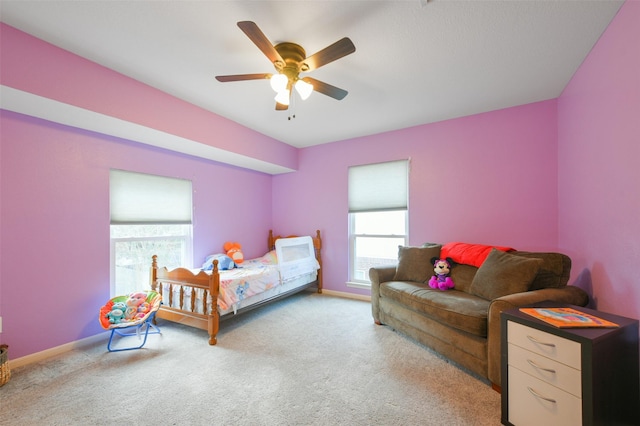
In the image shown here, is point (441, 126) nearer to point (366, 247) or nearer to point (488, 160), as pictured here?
point (488, 160)

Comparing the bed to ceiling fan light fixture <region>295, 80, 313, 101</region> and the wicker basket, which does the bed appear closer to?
the wicker basket

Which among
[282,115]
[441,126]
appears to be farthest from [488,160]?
[282,115]

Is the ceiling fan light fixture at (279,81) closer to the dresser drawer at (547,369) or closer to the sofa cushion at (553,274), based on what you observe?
the dresser drawer at (547,369)

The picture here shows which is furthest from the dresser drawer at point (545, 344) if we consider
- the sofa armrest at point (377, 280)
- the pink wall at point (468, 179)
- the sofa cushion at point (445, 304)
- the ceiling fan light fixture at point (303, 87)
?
the ceiling fan light fixture at point (303, 87)

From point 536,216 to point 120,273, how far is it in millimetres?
4544

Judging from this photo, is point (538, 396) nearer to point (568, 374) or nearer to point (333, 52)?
point (568, 374)

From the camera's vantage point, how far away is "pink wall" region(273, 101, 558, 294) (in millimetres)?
2811

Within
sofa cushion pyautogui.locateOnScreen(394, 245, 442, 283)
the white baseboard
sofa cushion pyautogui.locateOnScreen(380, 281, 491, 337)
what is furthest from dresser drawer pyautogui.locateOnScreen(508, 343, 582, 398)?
the white baseboard

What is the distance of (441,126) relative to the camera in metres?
3.36

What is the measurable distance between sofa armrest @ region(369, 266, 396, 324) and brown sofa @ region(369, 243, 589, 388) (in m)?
0.01

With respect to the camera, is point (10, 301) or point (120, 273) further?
point (120, 273)

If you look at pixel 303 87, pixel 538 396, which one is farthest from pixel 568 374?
pixel 303 87

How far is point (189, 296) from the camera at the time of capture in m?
2.73

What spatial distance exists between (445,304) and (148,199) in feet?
10.8
